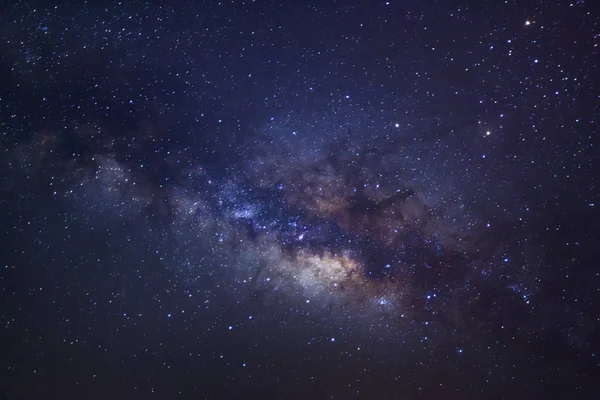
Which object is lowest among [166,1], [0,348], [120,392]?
[120,392]

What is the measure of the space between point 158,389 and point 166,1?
5860 millimetres

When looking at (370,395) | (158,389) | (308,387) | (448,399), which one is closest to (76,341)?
(158,389)

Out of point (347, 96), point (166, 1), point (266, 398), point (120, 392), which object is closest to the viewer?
point (166, 1)

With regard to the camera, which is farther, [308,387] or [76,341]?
[308,387]

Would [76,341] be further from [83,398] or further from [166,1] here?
[166,1]

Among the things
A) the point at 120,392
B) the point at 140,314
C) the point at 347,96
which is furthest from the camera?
the point at 120,392

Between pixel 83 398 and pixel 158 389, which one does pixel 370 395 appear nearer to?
pixel 158 389

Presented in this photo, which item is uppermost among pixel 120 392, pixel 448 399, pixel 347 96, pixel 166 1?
pixel 166 1

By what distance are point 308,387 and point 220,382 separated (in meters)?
1.59

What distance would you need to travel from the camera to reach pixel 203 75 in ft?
12.6

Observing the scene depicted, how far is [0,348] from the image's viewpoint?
4.81 m

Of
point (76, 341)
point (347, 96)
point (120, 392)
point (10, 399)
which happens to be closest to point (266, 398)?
point (120, 392)

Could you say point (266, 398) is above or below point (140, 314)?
below

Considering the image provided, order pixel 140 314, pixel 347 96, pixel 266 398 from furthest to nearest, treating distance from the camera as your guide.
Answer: pixel 266 398
pixel 140 314
pixel 347 96
